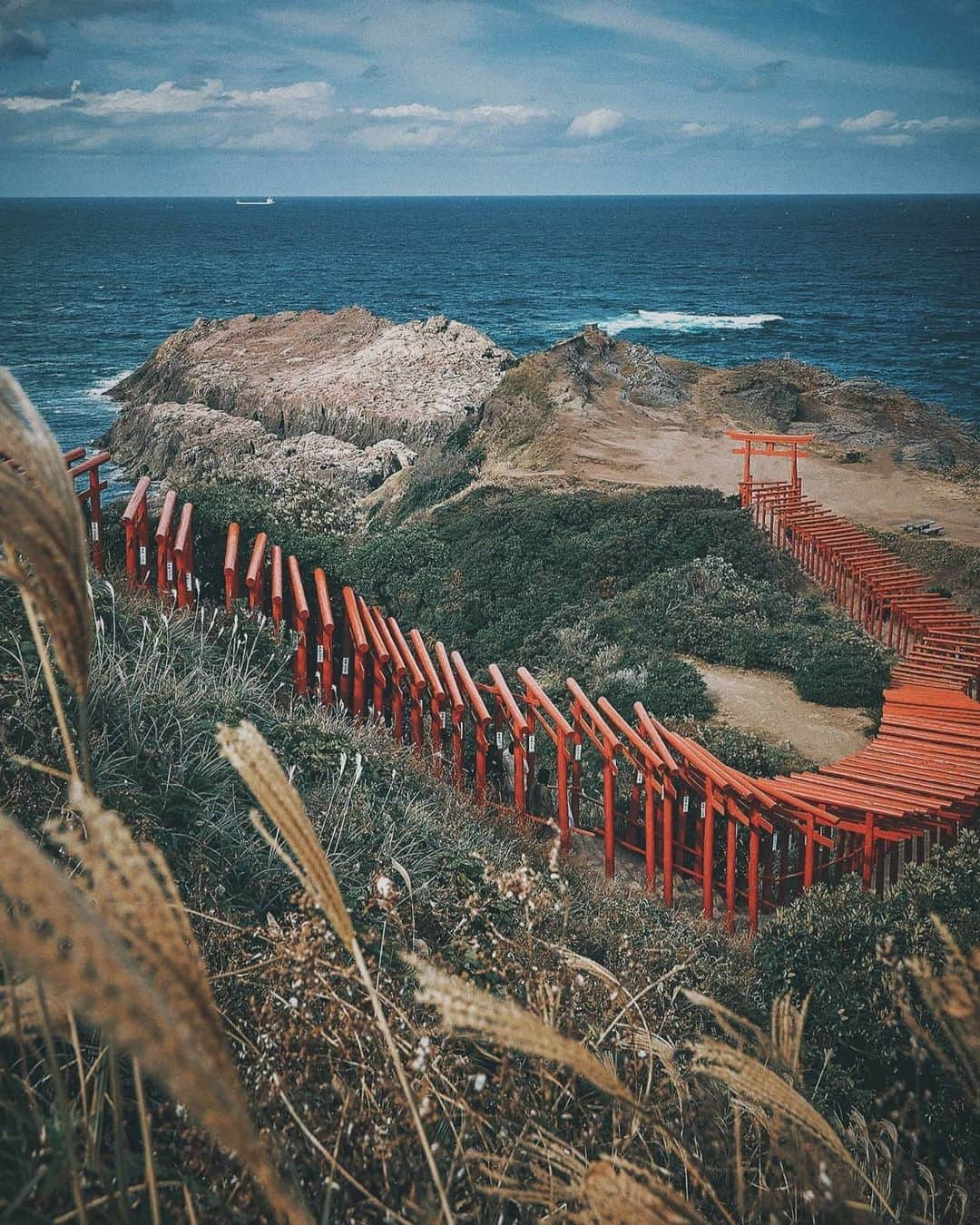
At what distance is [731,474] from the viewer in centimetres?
2230

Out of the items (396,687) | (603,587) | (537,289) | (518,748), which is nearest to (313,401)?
(603,587)

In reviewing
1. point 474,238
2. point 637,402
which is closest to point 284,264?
point 474,238

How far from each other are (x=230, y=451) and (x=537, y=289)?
70916mm

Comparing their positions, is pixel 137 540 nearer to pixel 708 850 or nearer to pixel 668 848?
pixel 668 848

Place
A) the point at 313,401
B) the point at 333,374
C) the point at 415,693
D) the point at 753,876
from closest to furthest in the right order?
the point at 753,876, the point at 415,693, the point at 313,401, the point at 333,374

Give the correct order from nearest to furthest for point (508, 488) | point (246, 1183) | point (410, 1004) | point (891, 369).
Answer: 1. point (246, 1183)
2. point (410, 1004)
3. point (508, 488)
4. point (891, 369)

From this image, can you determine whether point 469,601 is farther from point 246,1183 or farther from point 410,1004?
point 246,1183

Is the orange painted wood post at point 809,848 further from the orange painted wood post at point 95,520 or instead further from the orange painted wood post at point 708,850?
the orange painted wood post at point 95,520

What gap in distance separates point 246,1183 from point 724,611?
12.5m

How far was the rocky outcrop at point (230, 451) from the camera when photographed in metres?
28.1

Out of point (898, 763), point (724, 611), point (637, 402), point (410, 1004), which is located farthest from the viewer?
point (637, 402)

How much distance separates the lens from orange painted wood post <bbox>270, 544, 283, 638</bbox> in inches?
348

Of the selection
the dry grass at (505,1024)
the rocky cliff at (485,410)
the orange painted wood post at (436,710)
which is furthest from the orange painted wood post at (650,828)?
the rocky cliff at (485,410)

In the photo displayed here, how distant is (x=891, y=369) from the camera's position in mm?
52875
